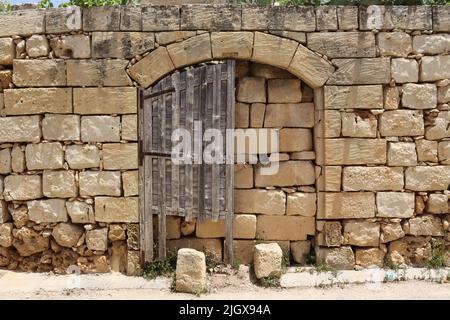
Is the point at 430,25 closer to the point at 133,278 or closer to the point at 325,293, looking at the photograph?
the point at 325,293

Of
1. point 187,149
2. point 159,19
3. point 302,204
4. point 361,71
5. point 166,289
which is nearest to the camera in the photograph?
point 166,289

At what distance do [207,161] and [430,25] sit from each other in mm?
3392

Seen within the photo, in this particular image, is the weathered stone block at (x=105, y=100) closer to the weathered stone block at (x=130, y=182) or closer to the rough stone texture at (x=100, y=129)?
the rough stone texture at (x=100, y=129)

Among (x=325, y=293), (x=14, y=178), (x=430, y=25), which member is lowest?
(x=325, y=293)

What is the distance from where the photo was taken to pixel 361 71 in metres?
5.14

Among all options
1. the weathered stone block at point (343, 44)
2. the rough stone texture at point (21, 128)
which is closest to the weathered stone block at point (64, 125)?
the rough stone texture at point (21, 128)

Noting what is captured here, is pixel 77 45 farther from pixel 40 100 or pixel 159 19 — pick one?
pixel 159 19

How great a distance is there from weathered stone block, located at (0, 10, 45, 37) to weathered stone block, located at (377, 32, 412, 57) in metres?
4.37

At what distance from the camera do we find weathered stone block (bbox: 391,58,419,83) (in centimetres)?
516

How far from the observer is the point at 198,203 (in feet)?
17.3

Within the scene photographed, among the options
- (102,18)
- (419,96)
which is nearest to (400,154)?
(419,96)

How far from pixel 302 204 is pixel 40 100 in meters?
3.68

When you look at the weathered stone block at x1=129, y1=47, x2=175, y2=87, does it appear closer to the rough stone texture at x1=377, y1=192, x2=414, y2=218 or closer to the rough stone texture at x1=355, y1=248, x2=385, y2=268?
the rough stone texture at x1=377, y1=192, x2=414, y2=218

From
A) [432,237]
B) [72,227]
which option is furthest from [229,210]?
[432,237]
